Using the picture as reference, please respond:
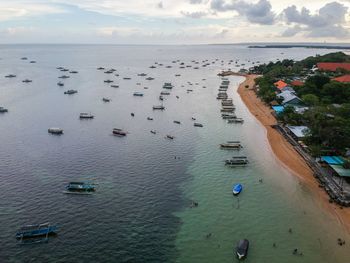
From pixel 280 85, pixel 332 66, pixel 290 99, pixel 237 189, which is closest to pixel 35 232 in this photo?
pixel 237 189

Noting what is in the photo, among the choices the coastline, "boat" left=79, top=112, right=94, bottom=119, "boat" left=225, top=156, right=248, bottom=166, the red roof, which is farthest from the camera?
the red roof

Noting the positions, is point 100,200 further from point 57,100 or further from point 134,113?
point 57,100

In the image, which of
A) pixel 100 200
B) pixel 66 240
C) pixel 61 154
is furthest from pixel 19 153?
pixel 66 240

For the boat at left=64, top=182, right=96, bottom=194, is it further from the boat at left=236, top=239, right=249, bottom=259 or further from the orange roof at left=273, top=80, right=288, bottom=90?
the orange roof at left=273, top=80, right=288, bottom=90

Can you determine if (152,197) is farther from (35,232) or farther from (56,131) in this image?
(56,131)

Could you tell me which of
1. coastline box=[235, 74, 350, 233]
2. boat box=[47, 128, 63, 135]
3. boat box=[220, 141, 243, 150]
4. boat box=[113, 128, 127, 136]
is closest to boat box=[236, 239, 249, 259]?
coastline box=[235, 74, 350, 233]

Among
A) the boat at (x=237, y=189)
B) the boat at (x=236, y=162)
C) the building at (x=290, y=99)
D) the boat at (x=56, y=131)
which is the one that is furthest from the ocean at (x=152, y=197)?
the building at (x=290, y=99)
